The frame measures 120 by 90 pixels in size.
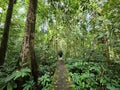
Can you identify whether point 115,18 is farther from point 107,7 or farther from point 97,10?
point 97,10

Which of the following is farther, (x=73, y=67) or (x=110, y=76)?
(x=73, y=67)

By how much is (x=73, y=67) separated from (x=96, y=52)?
312 cm

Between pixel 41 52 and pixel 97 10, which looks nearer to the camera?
pixel 97 10

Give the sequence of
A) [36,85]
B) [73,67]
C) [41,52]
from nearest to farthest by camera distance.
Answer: [36,85] → [73,67] → [41,52]

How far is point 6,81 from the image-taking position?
5711 mm

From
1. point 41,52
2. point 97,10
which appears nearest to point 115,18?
point 97,10

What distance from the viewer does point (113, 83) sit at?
20.4 feet

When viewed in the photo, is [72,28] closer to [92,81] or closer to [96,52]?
[96,52]

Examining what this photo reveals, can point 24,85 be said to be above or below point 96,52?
below

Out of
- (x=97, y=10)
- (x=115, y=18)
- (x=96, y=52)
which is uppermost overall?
(x=97, y=10)

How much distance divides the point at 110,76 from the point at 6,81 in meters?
4.25

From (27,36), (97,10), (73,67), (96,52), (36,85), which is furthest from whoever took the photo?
(96,52)

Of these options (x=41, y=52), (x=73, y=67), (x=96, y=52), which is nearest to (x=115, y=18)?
(x=73, y=67)

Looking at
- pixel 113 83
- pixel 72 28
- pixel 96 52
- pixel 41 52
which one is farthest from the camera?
pixel 72 28
